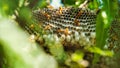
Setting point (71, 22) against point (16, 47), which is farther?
point (71, 22)

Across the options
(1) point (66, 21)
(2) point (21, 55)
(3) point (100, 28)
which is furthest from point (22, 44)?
(1) point (66, 21)

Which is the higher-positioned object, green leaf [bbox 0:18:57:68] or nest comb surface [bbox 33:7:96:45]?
nest comb surface [bbox 33:7:96:45]

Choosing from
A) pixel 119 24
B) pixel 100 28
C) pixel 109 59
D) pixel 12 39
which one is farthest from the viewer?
pixel 119 24

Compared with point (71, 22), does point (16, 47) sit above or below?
below

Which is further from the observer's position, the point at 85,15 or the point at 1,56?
the point at 85,15

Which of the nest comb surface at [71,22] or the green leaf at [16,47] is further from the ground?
the nest comb surface at [71,22]

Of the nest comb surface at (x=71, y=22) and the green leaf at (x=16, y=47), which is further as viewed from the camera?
the nest comb surface at (x=71, y=22)

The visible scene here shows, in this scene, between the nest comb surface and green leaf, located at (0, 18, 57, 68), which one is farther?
the nest comb surface

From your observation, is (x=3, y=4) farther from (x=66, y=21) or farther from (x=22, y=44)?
(x=66, y=21)
